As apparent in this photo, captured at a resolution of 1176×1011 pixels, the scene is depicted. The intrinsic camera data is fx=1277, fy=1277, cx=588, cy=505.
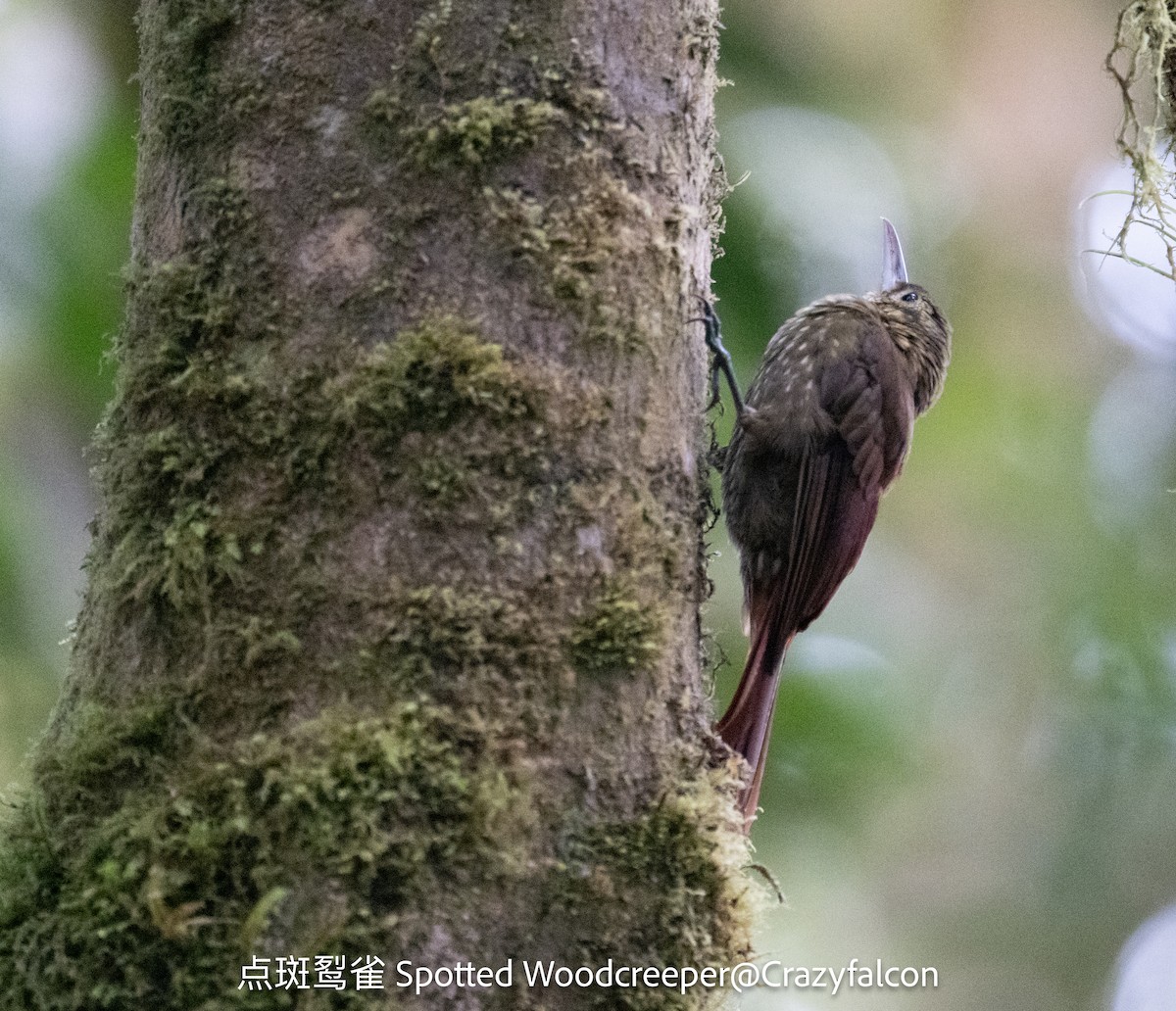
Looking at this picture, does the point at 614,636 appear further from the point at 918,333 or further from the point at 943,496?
the point at 943,496

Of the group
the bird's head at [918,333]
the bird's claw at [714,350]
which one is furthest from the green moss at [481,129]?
the bird's head at [918,333]

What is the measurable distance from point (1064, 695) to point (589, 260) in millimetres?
5081

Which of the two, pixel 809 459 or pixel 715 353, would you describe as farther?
pixel 809 459

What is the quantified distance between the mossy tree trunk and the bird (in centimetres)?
118

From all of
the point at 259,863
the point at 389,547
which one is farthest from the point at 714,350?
the point at 259,863

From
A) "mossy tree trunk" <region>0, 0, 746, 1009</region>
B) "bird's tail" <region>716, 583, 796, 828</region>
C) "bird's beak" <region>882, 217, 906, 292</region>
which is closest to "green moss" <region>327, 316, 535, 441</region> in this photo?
"mossy tree trunk" <region>0, 0, 746, 1009</region>

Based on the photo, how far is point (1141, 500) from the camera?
5.64 m

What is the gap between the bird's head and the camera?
11.1ft

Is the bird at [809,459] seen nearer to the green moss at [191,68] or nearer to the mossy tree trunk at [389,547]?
the mossy tree trunk at [389,547]

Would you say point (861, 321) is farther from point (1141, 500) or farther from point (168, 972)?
point (1141, 500)

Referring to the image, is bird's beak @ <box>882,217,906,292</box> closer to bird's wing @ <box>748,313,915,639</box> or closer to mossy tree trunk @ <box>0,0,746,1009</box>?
bird's wing @ <box>748,313,915,639</box>

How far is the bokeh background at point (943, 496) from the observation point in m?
3.60

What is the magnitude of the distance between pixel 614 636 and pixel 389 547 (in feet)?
0.98

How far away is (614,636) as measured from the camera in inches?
62.1
